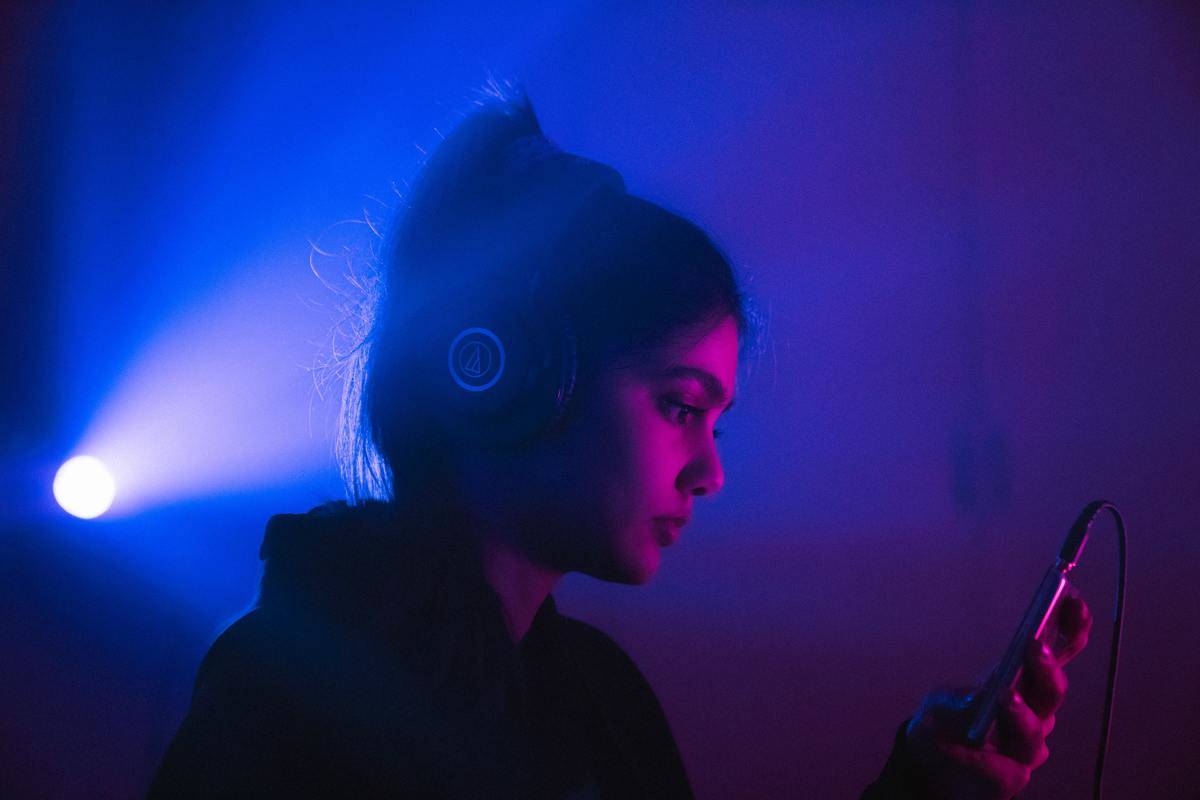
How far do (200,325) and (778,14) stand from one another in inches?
52.0

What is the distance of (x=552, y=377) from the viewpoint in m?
0.65

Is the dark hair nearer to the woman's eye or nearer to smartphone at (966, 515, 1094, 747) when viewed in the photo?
the woman's eye

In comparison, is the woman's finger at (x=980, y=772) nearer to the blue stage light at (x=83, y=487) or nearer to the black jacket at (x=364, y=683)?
the black jacket at (x=364, y=683)

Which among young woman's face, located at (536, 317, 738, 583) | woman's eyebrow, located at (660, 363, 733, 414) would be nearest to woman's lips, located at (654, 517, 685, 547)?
young woman's face, located at (536, 317, 738, 583)

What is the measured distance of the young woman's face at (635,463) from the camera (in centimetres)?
69

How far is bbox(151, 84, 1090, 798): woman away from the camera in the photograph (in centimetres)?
59

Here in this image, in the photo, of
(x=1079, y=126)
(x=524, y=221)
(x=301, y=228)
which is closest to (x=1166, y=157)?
(x=1079, y=126)

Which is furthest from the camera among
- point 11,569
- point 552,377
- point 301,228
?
point 301,228

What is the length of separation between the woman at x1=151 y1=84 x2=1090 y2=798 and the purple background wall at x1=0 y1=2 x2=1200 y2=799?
0.60 meters

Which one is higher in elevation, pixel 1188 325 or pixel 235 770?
pixel 1188 325

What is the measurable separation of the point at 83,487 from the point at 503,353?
1144 mm

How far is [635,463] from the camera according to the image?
2.26 ft

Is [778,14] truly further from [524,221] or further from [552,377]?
[552,377]

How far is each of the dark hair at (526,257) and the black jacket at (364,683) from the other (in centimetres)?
13
